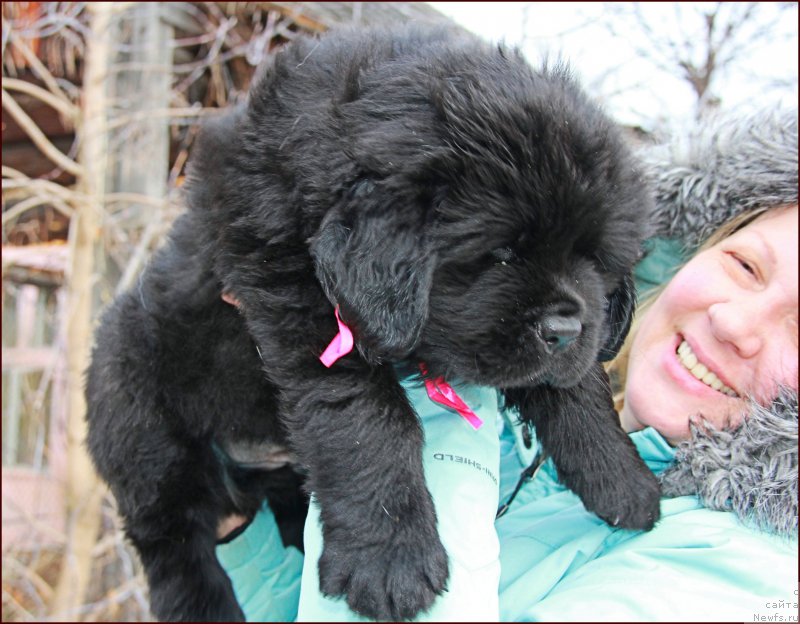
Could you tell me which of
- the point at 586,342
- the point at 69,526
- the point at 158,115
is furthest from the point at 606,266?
the point at 69,526

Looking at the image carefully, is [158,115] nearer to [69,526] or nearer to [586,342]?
[69,526]

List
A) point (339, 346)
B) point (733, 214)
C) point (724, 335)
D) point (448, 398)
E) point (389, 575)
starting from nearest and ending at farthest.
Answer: point (389, 575), point (339, 346), point (448, 398), point (724, 335), point (733, 214)

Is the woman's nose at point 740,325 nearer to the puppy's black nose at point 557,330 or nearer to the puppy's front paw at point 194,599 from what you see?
the puppy's black nose at point 557,330

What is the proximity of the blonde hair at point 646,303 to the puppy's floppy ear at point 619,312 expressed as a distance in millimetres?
162

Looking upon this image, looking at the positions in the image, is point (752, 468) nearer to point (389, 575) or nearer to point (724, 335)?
point (724, 335)

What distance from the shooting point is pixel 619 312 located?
1.66 m

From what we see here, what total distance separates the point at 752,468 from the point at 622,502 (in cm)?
30

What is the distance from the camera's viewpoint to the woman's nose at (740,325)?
1732 mm

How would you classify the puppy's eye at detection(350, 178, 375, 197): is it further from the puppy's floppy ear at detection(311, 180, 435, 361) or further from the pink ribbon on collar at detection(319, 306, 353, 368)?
the pink ribbon on collar at detection(319, 306, 353, 368)

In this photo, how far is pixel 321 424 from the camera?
53.9 inches

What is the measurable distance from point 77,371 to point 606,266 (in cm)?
314

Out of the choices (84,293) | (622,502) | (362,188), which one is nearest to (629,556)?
(622,502)

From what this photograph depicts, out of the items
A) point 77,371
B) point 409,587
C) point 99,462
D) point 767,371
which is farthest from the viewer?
point 77,371

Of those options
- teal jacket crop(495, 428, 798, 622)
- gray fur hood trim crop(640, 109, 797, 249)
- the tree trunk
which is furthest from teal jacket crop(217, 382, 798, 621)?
the tree trunk
